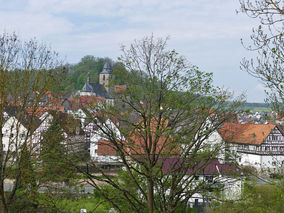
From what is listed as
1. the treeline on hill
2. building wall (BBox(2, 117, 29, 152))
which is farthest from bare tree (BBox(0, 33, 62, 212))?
the treeline on hill

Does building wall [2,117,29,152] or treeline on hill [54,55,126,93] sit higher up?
treeline on hill [54,55,126,93]

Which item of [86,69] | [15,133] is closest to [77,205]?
[15,133]

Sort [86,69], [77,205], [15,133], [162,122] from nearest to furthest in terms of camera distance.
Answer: [162,122], [15,133], [77,205], [86,69]

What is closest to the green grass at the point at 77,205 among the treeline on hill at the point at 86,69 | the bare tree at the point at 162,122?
the bare tree at the point at 162,122

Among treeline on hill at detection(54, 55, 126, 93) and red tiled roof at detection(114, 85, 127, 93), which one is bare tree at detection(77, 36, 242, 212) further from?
treeline on hill at detection(54, 55, 126, 93)

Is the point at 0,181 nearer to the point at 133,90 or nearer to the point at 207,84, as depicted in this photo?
the point at 133,90

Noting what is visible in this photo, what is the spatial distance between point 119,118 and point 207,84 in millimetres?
2317

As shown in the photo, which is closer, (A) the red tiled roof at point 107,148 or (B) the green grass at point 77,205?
(A) the red tiled roof at point 107,148

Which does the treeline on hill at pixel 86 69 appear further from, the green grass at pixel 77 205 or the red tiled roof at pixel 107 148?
the red tiled roof at pixel 107 148

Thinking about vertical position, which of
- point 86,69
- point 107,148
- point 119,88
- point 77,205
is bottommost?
point 77,205

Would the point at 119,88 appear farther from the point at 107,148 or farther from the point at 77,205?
the point at 77,205

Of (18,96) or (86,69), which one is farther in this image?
(86,69)

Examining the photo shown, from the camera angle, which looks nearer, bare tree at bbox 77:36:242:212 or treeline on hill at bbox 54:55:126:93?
bare tree at bbox 77:36:242:212

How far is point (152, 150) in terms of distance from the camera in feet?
35.9
